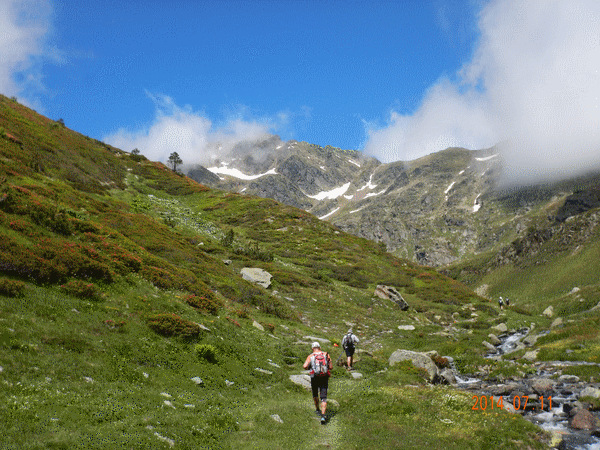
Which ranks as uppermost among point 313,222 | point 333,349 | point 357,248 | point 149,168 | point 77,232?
point 149,168

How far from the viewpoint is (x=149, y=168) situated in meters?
95.6

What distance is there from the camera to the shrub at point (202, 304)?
22.3 metres

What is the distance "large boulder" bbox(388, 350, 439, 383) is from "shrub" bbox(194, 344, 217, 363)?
39.0 feet

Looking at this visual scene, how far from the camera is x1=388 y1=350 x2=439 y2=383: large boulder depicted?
Answer: 2078cm

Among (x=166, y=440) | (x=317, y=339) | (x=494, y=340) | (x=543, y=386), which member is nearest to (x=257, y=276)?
(x=317, y=339)

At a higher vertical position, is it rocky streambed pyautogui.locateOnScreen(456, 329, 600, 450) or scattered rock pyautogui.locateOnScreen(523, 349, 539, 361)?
scattered rock pyautogui.locateOnScreen(523, 349, 539, 361)

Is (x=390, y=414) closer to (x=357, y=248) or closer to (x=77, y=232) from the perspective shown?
(x=77, y=232)

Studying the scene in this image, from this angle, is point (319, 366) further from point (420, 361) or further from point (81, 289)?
point (81, 289)

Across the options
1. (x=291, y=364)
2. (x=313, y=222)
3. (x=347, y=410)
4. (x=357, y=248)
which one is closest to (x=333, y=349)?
(x=291, y=364)

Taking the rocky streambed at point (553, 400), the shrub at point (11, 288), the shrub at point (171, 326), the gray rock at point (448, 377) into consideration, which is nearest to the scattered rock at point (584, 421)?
the rocky streambed at point (553, 400)

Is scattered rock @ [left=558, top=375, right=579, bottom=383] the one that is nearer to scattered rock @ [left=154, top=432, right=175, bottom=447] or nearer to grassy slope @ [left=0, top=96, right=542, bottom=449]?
grassy slope @ [left=0, top=96, right=542, bottom=449]

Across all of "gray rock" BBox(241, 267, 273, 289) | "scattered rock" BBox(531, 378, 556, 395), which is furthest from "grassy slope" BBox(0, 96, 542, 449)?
"scattered rock" BBox(531, 378, 556, 395)

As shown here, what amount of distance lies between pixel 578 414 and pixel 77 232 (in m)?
27.4

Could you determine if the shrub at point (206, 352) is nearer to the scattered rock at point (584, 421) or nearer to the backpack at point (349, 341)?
the backpack at point (349, 341)
